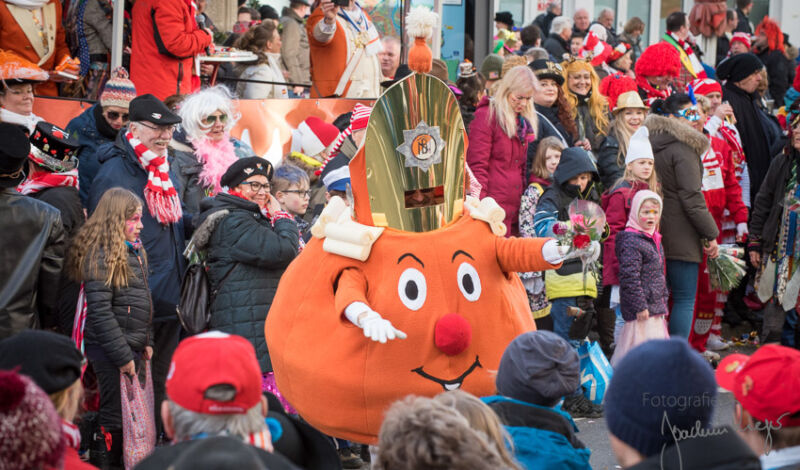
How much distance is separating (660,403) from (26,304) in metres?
3.24

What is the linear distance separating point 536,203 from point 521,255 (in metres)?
2.59

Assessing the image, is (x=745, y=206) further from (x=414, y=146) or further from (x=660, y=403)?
(x=660, y=403)

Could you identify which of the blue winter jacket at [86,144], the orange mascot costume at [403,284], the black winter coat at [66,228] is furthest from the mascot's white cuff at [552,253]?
the blue winter jacket at [86,144]

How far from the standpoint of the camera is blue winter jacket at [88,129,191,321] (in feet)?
18.5

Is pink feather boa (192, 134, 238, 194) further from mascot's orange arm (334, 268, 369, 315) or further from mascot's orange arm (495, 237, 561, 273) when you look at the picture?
mascot's orange arm (495, 237, 561, 273)

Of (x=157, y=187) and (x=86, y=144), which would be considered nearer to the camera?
(x=157, y=187)

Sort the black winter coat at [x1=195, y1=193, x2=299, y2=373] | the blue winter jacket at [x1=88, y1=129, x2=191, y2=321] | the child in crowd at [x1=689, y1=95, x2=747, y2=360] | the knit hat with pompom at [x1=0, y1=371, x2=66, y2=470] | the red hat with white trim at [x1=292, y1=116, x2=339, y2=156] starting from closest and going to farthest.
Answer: the knit hat with pompom at [x1=0, y1=371, x2=66, y2=470]
the black winter coat at [x1=195, y1=193, x2=299, y2=373]
the blue winter jacket at [x1=88, y1=129, x2=191, y2=321]
the red hat with white trim at [x1=292, y1=116, x2=339, y2=156]
the child in crowd at [x1=689, y1=95, x2=747, y2=360]

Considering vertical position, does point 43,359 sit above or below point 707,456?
above

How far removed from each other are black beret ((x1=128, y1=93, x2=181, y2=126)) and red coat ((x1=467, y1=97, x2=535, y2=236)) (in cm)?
225

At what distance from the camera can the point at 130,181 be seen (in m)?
5.69

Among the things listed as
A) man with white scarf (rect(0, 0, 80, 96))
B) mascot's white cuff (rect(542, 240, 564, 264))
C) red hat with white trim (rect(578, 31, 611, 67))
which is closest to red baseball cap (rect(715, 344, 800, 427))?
mascot's white cuff (rect(542, 240, 564, 264))

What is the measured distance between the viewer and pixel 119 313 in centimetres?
505

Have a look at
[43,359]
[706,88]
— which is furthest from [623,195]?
[43,359]

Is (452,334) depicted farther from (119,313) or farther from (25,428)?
(25,428)
